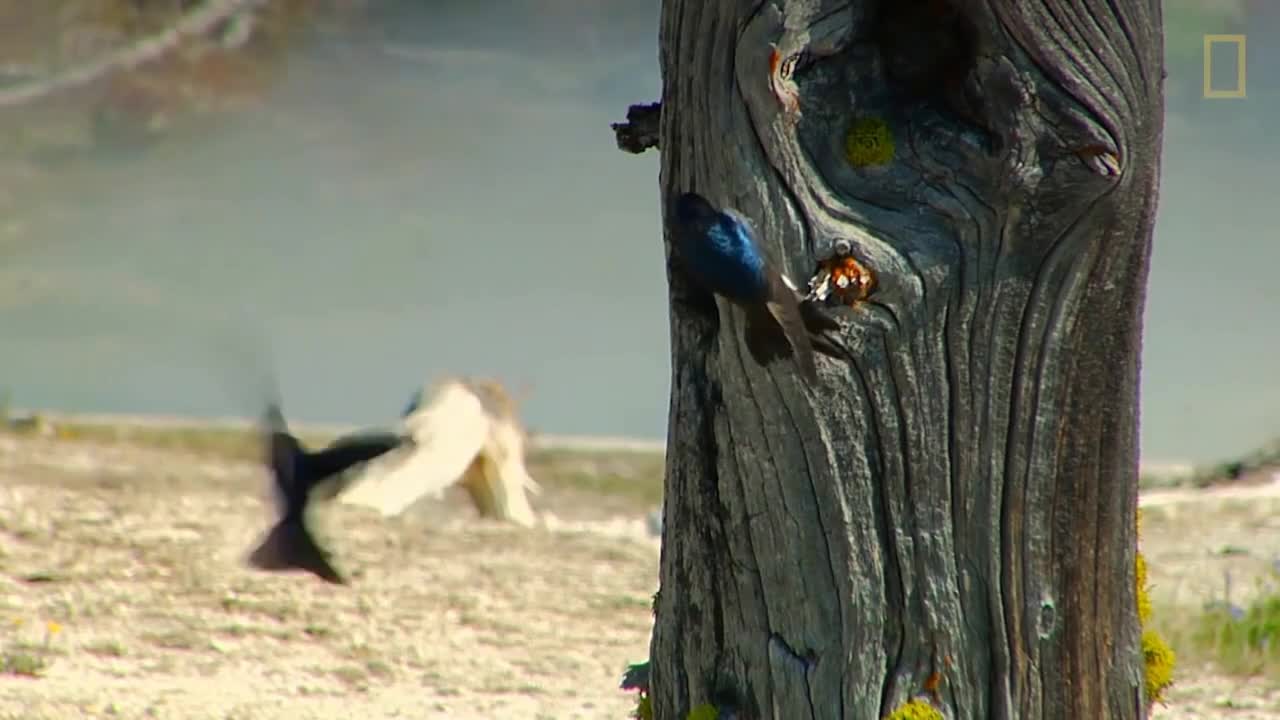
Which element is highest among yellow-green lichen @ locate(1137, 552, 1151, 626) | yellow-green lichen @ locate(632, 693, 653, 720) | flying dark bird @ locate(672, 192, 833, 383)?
flying dark bird @ locate(672, 192, 833, 383)

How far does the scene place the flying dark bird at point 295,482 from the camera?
3.47 meters

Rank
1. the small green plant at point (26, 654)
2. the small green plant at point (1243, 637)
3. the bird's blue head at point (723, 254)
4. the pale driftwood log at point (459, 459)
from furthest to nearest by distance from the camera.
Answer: the pale driftwood log at point (459, 459), the small green plant at point (1243, 637), the small green plant at point (26, 654), the bird's blue head at point (723, 254)

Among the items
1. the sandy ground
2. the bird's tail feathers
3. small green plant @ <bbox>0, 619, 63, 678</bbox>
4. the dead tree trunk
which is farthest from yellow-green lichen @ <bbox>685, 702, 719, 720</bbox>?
small green plant @ <bbox>0, 619, 63, 678</bbox>

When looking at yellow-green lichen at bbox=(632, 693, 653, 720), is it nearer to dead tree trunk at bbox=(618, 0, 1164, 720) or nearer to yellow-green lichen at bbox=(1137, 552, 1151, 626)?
dead tree trunk at bbox=(618, 0, 1164, 720)

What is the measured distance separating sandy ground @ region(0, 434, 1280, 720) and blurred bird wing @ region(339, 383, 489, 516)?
0.28 metres

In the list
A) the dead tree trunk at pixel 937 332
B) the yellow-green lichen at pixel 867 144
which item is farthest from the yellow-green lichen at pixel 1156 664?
the yellow-green lichen at pixel 867 144

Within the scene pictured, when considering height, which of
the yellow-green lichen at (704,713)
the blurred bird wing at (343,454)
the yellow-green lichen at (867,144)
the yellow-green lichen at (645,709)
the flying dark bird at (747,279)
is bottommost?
the yellow-green lichen at (645,709)

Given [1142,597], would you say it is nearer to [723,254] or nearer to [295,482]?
[723,254]

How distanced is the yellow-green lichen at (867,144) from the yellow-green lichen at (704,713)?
1.16 metres

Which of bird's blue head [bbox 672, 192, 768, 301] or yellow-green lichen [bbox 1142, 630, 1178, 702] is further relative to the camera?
yellow-green lichen [bbox 1142, 630, 1178, 702]

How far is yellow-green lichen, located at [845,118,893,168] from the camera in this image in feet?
8.46

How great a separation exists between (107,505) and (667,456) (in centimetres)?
707

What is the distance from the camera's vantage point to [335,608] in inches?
273

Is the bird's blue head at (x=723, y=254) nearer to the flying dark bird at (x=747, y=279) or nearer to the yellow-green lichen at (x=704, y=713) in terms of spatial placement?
the flying dark bird at (x=747, y=279)
